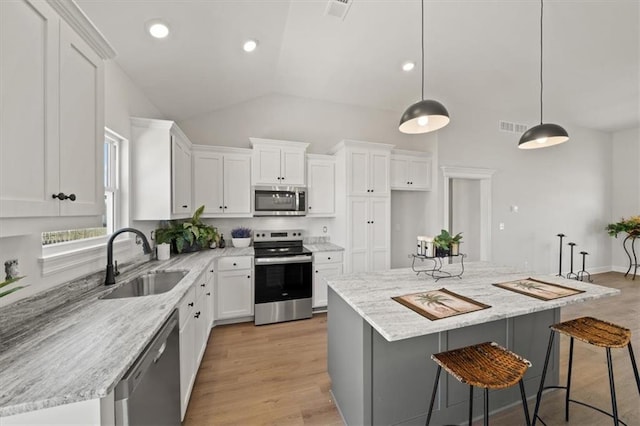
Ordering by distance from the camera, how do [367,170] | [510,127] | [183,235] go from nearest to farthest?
[183,235]
[367,170]
[510,127]

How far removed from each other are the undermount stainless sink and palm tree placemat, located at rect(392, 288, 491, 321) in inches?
72.4

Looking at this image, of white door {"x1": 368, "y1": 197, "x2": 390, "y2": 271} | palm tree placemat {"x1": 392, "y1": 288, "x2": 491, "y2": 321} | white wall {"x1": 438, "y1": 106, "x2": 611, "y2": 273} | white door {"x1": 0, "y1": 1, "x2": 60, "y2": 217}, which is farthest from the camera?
white wall {"x1": 438, "y1": 106, "x2": 611, "y2": 273}

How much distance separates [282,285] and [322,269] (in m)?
0.59

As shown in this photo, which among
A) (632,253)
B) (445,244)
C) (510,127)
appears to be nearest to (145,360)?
(445,244)

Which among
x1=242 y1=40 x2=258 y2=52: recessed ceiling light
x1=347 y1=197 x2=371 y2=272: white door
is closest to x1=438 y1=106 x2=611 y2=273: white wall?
x1=347 y1=197 x2=371 y2=272: white door

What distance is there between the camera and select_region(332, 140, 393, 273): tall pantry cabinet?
11.8ft

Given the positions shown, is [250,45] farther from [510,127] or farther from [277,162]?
[510,127]

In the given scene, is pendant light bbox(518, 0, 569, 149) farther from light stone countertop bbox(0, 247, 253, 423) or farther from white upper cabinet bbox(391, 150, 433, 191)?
light stone countertop bbox(0, 247, 253, 423)

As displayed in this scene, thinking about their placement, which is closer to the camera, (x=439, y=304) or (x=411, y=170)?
(x=439, y=304)

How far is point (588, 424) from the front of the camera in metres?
1.70

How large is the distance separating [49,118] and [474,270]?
9.77ft

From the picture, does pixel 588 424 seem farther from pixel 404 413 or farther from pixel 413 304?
pixel 413 304

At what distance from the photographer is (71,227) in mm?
1656

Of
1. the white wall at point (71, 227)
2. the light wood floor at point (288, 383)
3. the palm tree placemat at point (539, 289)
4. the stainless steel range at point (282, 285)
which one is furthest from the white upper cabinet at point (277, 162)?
the palm tree placemat at point (539, 289)
